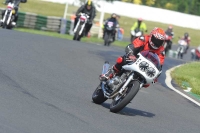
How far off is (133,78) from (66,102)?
1.02 meters

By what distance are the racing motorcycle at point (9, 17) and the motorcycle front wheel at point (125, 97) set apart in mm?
14287

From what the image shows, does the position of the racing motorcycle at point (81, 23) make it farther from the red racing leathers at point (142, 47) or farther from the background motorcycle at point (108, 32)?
the red racing leathers at point (142, 47)

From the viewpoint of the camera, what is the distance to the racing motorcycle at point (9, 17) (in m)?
23.5

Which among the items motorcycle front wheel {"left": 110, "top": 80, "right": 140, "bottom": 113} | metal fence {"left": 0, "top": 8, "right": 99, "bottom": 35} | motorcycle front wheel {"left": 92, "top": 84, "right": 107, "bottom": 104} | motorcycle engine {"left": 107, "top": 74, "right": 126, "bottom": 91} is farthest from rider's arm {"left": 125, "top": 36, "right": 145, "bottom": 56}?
metal fence {"left": 0, "top": 8, "right": 99, "bottom": 35}

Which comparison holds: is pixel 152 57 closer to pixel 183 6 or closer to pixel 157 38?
pixel 157 38

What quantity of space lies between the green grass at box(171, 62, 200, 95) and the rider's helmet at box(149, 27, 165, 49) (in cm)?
509

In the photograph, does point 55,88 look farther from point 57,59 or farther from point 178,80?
point 178,80

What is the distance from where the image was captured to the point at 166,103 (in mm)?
12344

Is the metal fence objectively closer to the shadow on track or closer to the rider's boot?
the shadow on track

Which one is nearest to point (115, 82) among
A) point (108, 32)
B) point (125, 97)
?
point (125, 97)

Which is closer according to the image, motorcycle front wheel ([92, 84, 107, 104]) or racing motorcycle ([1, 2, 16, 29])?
motorcycle front wheel ([92, 84, 107, 104])

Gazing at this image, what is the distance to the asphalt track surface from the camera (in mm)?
7770

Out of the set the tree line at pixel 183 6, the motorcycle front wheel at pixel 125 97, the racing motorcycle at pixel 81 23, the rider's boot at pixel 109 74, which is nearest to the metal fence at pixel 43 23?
the racing motorcycle at pixel 81 23

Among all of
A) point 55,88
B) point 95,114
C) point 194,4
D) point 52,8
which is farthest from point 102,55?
point 194,4
